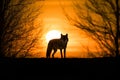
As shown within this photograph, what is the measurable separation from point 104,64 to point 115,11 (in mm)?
18278

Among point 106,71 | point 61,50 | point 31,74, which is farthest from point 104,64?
point 61,50

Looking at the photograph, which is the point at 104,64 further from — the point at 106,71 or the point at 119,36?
the point at 119,36

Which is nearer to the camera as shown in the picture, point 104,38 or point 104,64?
point 104,64

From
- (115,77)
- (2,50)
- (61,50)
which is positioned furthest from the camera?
(2,50)

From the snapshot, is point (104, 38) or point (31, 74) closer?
point (31, 74)

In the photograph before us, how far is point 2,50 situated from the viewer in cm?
3294

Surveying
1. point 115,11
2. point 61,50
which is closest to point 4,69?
point 61,50

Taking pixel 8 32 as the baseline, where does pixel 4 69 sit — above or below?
below

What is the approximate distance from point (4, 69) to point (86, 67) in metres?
2.19

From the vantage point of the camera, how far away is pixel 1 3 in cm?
3456

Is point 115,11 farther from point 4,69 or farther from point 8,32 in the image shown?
point 4,69

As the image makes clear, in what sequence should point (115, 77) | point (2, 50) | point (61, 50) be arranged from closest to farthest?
point (115, 77) → point (61, 50) → point (2, 50)

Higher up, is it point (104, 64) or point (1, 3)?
point (1, 3)

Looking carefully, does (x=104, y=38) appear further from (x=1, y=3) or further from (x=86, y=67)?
(x=86, y=67)
